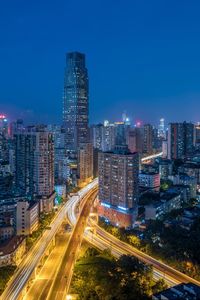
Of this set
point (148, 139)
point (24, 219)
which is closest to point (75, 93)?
point (148, 139)

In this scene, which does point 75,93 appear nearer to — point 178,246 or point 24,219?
point 24,219

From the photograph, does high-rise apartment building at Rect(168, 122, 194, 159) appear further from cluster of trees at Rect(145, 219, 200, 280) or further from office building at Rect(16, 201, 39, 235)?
office building at Rect(16, 201, 39, 235)

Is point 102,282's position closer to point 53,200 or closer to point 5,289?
point 5,289

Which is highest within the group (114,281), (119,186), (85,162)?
(85,162)

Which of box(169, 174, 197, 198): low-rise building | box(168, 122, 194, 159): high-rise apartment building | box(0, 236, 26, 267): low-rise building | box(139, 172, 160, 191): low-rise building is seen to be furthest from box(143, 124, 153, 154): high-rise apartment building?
box(0, 236, 26, 267): low-rise building

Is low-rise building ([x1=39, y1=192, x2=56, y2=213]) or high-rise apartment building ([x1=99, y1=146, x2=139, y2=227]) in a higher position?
high-rise apartment building ([x1=99, y1=146, x2=139, y2=227])

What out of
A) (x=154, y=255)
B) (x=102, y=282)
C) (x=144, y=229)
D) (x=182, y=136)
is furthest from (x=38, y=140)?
(x=182, y=136)
